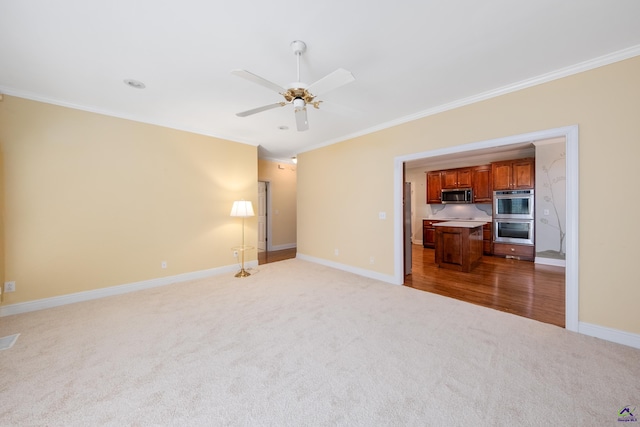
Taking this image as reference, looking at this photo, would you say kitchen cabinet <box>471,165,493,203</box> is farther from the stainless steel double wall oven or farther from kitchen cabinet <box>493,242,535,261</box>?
kitchen cabinet <box>493,242,535,261</box>

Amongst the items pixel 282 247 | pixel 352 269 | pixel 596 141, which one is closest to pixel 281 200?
pixel 282 247

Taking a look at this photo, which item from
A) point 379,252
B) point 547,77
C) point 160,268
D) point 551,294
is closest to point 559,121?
point 547,77

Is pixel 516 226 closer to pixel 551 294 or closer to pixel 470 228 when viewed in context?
pixel 470 228

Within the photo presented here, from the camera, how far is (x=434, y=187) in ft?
24.3

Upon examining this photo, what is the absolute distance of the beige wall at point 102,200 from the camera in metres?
2.99

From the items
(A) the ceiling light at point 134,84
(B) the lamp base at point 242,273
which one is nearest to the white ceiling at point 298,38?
(A) the ceiling light at point 134,84

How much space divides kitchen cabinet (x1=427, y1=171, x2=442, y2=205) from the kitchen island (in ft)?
6.91

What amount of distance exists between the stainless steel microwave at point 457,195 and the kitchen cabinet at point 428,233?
0.77 metres

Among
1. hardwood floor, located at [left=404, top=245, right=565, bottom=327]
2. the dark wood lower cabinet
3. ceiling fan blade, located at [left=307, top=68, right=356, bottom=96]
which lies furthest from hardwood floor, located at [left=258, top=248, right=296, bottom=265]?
ceiling fan blade, located at [left=307, top=68, right=356, bottom=96]

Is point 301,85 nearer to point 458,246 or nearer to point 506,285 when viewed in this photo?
point 506,285

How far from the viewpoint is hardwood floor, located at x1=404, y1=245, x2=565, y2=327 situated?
3049 mm

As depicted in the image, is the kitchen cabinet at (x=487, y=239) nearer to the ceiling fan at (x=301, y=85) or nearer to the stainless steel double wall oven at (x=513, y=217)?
the stainless steel double wall oven at (x=513, y=217)

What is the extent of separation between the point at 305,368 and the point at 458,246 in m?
4.18

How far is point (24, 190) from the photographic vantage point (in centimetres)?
299
